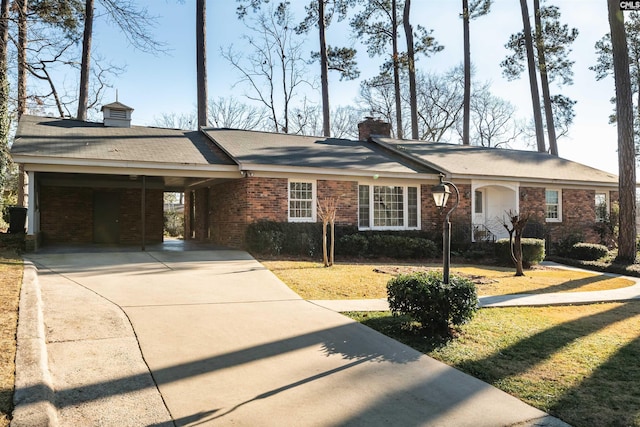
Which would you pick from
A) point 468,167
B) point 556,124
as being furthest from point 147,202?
point 556,124

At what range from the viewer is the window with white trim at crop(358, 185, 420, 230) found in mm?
16031

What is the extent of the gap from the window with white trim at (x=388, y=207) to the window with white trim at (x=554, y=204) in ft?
20.4

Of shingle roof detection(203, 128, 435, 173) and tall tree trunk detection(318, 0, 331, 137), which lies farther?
tall tree trunk detection(318, 0, 331, 137)

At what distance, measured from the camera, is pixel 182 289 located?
8289 mm

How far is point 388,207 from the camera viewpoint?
16.4 metres

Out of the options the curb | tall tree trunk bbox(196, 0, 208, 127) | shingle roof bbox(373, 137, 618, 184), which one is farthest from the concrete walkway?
tall tree trunk bbox(196, 0, 208, 127)

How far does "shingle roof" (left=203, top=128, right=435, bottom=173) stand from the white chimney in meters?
2.97

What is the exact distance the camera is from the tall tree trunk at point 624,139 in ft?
49.2

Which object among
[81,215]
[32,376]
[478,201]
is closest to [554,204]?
[478,201]

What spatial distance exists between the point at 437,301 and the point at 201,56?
62.5 ft

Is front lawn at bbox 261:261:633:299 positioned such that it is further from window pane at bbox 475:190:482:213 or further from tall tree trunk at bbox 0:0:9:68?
tall tree trunk at bbox 0:0:9:68

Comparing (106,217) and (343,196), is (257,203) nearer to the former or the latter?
(343,196)

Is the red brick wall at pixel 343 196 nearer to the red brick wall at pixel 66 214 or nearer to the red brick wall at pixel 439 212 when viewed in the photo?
the red brick wall at pixel 439 212

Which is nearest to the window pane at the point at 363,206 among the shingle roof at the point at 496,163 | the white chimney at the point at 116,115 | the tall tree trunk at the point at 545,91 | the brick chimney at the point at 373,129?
the shingle roof at the point at 496,163
